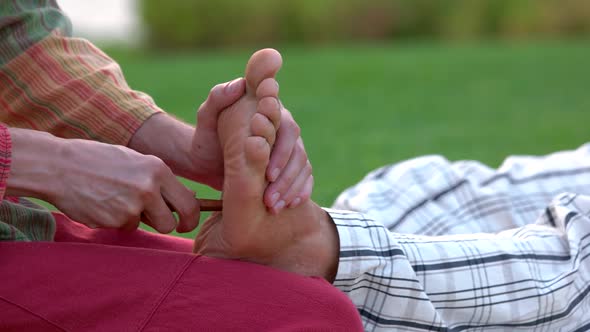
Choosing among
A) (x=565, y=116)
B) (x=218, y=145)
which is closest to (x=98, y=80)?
(x=218, y=145)

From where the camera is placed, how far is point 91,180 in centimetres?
96

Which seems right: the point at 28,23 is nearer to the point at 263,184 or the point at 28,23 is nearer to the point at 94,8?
the point at 263,184

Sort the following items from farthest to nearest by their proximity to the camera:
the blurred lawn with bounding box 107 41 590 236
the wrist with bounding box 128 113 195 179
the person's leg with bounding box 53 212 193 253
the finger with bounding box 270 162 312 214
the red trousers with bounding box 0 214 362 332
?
the blurred lawn with bounding box 107 41 590 236, the wrist with bounding box 128 113 195 179, the person's leg with bounding box 53 212 193 253, the finger with bounding box 270 162 312 214, the red trousers with bounding box 0 214 362 332

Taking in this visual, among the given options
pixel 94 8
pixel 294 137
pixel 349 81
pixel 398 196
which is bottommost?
pixel 94 8

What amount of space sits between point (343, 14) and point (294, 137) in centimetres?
669

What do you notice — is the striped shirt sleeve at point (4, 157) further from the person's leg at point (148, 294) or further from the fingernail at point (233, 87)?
the fingernail at point (233, 87)

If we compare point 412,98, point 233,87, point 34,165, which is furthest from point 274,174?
point 412,98

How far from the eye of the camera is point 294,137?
39.1 inches

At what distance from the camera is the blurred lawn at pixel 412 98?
8.54 feet

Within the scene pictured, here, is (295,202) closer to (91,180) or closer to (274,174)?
(274,174)

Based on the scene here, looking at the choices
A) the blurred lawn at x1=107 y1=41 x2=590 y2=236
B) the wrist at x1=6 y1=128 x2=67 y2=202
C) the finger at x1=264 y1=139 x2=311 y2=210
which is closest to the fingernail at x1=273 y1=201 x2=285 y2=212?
the finger at x1=264 y1=139 x2=311 y2=210

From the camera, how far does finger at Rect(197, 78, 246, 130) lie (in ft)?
3.31

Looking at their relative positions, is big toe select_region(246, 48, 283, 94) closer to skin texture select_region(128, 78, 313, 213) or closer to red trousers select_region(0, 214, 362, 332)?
skin texture select_region(128, 78, 313, 213)

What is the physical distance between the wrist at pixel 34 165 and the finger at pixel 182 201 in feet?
0.42
